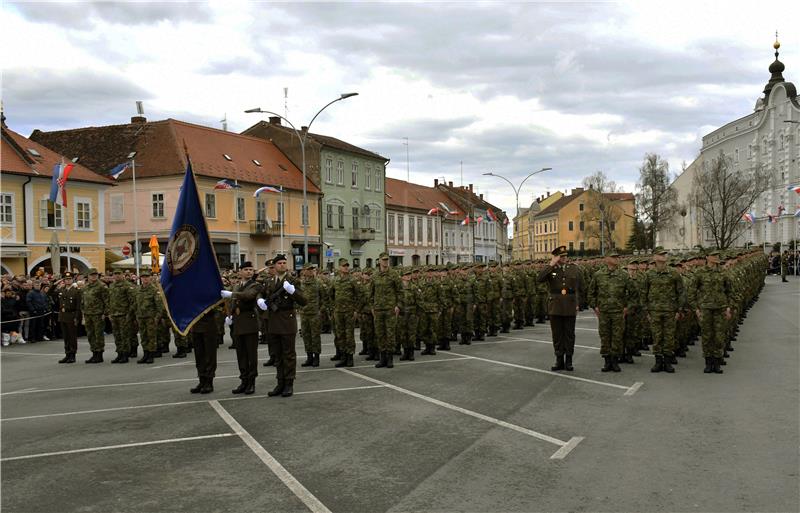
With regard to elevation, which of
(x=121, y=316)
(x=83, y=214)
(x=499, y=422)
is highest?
(x=83, y=214)

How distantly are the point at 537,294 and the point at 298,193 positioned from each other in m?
32.6

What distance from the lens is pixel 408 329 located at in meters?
13.6

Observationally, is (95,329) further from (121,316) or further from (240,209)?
(240,209)

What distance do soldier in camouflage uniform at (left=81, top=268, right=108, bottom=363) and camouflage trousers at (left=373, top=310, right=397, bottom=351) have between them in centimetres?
600

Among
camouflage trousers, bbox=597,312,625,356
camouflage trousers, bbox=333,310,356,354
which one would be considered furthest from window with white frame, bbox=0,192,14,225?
camouflage trousers, bbox=597,312,625,356

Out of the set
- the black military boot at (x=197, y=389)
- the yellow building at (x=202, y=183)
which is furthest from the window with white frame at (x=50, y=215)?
the black military boot at (x=197, y=389)

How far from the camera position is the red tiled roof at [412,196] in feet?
222

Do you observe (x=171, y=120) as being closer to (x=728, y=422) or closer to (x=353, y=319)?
(x=353, y=319)

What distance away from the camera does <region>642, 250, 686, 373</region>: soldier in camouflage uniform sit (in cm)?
1155

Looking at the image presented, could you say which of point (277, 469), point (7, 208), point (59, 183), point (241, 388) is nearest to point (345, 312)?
point (241, 388)

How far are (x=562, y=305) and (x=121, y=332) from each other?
9040 mm

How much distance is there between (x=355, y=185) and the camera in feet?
193

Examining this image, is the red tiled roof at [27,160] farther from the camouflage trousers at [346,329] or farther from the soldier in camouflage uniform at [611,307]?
the soldier in camouflage uniform at [611,307]

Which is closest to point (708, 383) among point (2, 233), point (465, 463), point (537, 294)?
point (465, 463)
